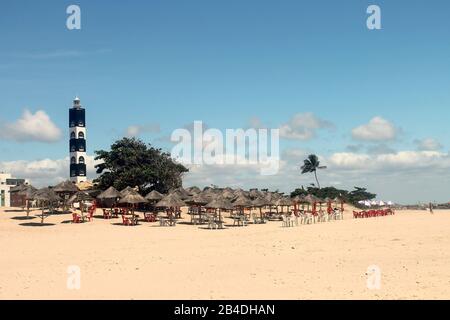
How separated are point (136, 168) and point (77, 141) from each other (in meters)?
38.0

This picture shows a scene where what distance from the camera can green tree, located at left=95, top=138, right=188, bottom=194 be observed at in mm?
38188

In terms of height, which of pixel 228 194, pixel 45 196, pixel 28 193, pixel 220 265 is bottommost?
pixel 220 265

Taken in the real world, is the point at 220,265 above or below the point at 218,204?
below

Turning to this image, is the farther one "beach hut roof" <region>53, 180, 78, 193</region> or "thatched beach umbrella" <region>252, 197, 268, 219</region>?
"thatched beach umbrella" <region>252, 197, 268, 219</region>

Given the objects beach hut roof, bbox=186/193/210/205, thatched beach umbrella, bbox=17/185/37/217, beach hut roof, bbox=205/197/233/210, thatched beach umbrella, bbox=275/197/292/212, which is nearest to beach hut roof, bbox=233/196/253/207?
beach hut roof, bbox=205/197/233/210

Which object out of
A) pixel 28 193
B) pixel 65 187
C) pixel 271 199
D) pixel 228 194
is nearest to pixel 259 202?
pixel 271 199

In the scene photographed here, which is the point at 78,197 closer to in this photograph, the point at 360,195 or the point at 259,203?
the point at 259,203

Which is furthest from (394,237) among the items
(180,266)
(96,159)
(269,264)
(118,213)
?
(96,159)

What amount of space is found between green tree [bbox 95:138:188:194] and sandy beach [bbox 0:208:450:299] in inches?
526

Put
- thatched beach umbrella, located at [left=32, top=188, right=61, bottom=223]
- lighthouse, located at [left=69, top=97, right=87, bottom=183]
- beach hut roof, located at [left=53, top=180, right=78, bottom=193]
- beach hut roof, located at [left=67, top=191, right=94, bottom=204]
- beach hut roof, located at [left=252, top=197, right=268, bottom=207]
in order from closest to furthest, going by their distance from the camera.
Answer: thatched beach umbrella, located at [left=32, top=188, right=61, bottom=223]
beach hut roof, located at [left=53, top=180, right=78, bottom=193]
beach hut roof, located at [left=67, top=191, right=94, bottom=204]
beach hut roof, located at [left=252, top=197, right=268, bottom=207]
lighthouse, located at [left=69, top=97, right=87, bottom=183]

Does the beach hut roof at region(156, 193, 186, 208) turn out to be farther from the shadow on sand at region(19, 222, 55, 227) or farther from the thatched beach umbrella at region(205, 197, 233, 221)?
the shadow on sand at region(19, 222, 55, 227)

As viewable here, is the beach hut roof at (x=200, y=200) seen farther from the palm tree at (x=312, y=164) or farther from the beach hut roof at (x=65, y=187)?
the palm tree at (x=312, y=164)

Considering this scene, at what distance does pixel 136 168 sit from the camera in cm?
3875
